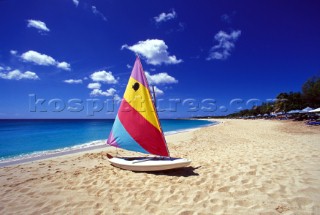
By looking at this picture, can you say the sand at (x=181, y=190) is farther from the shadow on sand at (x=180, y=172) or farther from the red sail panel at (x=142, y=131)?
the red sail panel at (x=142, y=131)

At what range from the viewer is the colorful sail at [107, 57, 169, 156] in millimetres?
6043

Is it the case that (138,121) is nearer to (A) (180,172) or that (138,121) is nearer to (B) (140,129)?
(B) (140,129)

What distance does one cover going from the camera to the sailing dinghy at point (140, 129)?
5896 mm

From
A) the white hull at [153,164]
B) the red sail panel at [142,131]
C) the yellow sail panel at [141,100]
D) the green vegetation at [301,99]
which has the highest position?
the green vegetation at [301,99]

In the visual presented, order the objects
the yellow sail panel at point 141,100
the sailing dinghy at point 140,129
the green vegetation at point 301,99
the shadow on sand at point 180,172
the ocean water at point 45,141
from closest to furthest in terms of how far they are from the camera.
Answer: the shadow on sand at point 180,172, the sailing dinghy at point 140,129, the yellow sail panel at point 141,100, the ocean water at point 45,141, the green vegetation at point 301,99

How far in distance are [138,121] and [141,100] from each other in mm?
750

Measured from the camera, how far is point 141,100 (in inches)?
243

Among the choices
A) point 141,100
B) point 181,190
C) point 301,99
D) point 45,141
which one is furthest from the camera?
point 301,99

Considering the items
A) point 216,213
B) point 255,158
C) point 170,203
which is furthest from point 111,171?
point 255,158

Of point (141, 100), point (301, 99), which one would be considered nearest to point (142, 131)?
point (141, 100)

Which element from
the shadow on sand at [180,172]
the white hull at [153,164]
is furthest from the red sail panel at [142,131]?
the shadow on sand at [180,172]

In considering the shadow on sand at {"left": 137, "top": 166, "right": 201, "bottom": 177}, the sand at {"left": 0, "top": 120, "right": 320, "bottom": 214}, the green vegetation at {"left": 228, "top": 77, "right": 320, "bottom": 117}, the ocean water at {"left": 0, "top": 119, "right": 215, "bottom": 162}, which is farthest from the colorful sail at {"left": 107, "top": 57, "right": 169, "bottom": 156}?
the green vegetation at {"left": 228, "top": 77, "right": 320, "bottom": 117}

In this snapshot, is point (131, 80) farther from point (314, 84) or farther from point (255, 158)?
point (314, 84)

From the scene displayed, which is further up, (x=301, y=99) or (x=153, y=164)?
(x=301, y=99)
